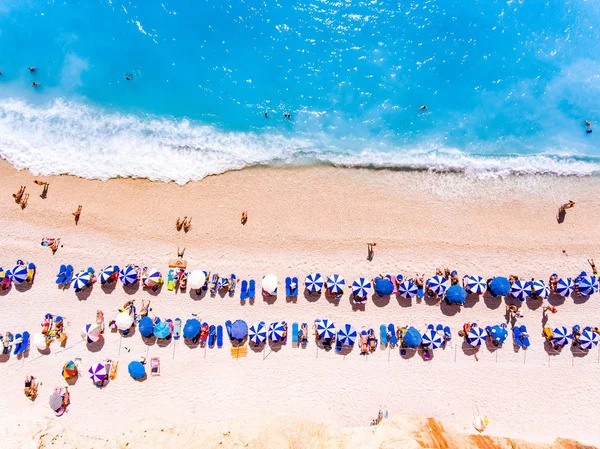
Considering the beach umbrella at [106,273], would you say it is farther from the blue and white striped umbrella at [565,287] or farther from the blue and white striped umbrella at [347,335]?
the blue and white striped umbrella at [565,287]

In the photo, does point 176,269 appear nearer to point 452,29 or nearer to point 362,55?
point 362,55

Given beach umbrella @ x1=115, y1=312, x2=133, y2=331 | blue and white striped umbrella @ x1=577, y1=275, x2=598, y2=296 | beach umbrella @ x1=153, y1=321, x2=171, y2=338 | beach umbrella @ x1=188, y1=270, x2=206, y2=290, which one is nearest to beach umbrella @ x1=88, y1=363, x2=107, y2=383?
beach umbrella @ x1=115, y1=312, x2=133, y2=331

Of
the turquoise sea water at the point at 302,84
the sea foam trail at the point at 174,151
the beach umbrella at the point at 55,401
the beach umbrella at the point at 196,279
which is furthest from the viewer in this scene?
the turquoise sea water at the point at 302,84

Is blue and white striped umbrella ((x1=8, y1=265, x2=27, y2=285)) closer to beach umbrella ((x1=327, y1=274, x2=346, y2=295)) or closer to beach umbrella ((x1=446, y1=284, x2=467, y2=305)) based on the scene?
beach umbrella ((x1=327, y1=274, x2=346, y2=295))

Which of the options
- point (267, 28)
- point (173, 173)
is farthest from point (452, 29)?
point (173, 173)

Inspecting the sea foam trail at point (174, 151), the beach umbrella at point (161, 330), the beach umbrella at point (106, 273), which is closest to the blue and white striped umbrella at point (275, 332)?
the beach umbrella at point (161, 330)

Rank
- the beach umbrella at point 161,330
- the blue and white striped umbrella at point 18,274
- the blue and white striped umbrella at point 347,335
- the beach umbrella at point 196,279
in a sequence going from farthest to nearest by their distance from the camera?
the blue and white striped umbrella at point 18,274, the beach umbrella at point 196,279, the blue and white striped umbrella at point 347,335, the beach umbrella at point 161,330
